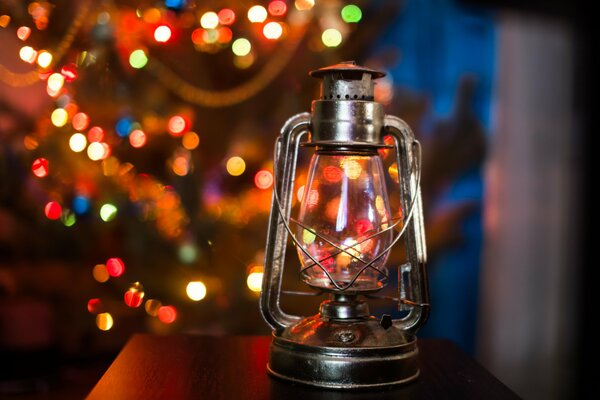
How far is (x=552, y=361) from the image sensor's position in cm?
295

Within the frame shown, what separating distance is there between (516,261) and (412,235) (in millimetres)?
1891

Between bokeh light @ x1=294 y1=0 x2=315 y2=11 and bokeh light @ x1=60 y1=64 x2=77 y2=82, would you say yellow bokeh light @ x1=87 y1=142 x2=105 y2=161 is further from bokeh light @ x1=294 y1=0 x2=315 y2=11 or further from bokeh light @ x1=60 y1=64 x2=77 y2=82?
bokeh light @ x1=294 y1=0 x2=315 y2=11

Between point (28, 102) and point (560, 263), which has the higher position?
point (28, 102)

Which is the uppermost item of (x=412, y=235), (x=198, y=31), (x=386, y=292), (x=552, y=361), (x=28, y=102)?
(x=198, y=31)

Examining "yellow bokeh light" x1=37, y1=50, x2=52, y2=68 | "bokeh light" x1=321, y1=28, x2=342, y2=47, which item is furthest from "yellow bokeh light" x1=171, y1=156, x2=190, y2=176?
"bokeh light" x1=321, y1=28, x2=342, y2=47

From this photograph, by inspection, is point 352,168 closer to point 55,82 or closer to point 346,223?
point 346,223

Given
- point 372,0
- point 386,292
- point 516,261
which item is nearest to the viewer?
point 386,292

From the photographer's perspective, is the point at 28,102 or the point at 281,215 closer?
the point at 281,215

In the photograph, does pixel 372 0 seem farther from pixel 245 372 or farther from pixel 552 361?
pixel 245 372

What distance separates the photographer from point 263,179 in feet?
7.91

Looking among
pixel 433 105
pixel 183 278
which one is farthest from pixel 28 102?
pixel 433 105

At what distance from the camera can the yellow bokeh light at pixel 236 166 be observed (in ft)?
7.86

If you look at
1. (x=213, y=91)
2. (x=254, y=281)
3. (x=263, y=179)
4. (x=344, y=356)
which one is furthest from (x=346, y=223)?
(x=213, y=91)

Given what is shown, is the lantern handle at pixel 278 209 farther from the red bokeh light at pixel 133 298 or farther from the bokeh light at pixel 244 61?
the bokeh light at pixel 244 61
